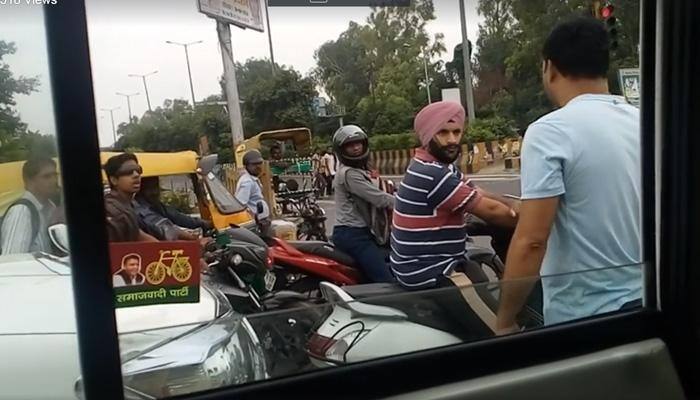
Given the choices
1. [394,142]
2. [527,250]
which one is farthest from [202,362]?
[394,142]

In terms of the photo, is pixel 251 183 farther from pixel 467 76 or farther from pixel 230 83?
pixel 467 76

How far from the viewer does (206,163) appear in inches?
72.7

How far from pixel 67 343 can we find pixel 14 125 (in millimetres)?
380

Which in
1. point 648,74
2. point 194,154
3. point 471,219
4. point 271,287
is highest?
point 648,74

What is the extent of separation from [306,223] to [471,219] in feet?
2.84

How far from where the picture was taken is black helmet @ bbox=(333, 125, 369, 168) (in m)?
2.13

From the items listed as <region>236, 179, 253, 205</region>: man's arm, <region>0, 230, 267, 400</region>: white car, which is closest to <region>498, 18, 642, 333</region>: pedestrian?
<region>0, 230, 267, 400</region>: white car

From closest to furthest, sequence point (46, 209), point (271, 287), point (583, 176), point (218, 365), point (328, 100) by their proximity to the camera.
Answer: point (46, 209) < point (218, 365) < point (583, 176) < point (328, 100) < point (271, 287)

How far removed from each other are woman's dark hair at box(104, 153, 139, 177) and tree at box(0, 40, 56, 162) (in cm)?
11

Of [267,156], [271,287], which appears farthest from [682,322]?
[271,287]

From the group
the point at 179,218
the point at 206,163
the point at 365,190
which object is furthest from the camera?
the point at 365,190

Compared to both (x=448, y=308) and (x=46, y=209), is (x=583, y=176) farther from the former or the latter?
(x=46, y=209)

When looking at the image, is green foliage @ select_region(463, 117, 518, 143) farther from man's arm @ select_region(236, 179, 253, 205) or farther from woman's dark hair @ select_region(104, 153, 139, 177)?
woman's dark hair @ select_region(104, 153, 139, 177)

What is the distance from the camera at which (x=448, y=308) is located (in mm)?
1620
